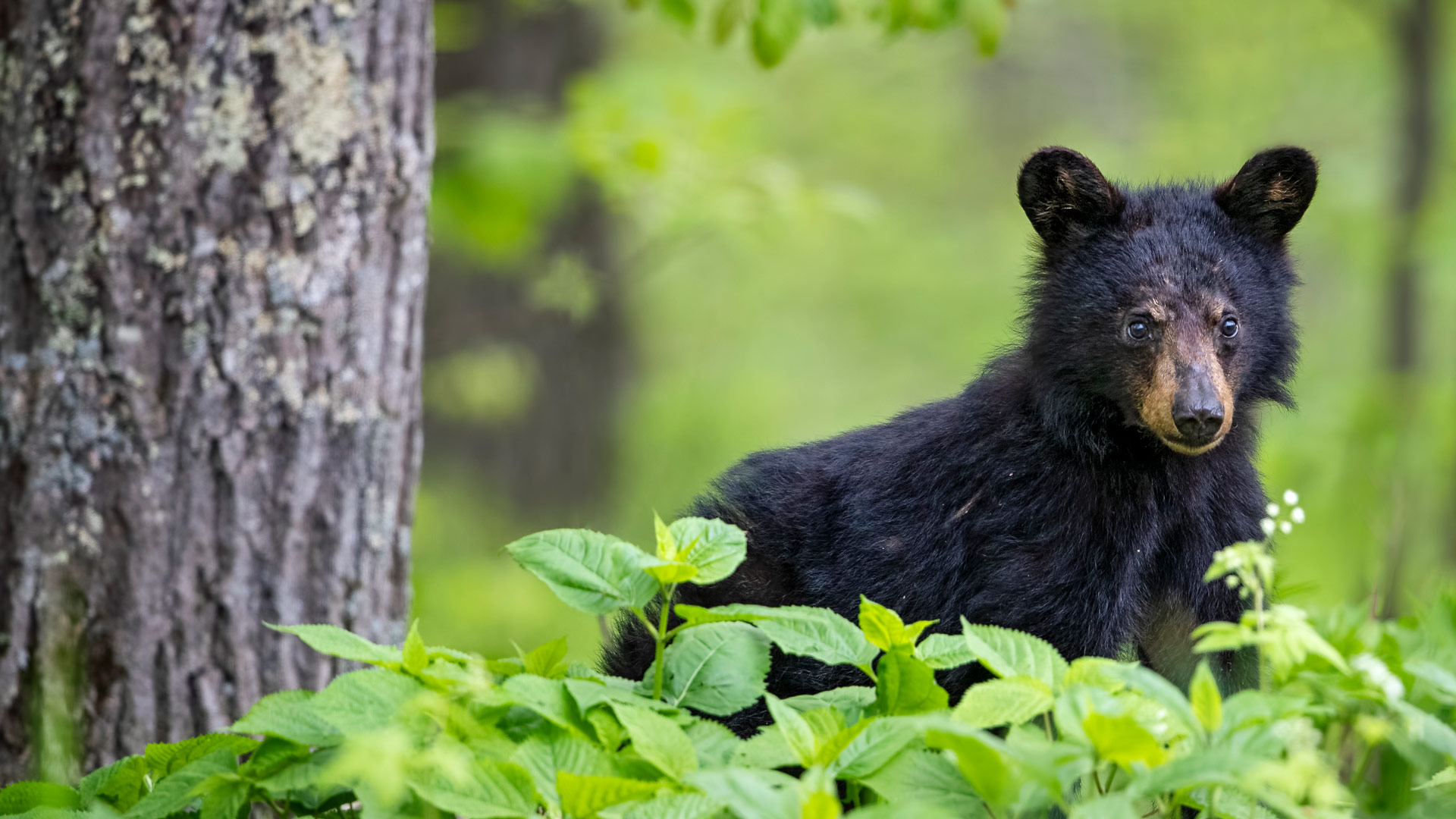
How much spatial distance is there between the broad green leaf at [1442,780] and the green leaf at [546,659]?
1375 millimetres

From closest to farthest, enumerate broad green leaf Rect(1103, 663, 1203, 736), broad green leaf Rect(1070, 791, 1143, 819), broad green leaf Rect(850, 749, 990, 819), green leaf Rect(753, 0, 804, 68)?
broad green leaf Rect(1070, 791, 1143, 819), broad green leaf Rect(1103, 663, 1203, 736), broad green leaf Rect(850, 749, 990, 819), green leaf Rect(753, 0, 804, 68)

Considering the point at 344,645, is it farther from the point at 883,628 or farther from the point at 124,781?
the point at 883,628

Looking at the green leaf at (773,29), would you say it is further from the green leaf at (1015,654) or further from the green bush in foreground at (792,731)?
the green leaf at (1015,654)

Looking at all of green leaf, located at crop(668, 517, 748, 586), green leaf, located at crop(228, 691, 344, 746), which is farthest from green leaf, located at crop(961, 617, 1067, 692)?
green leaf, located at crop(228, 691, 344, 746)

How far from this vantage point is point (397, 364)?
3.21 m

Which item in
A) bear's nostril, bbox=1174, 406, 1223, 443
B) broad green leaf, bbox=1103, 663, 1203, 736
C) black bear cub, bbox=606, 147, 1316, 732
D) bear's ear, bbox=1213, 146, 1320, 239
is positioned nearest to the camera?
broad green leaf, bbox=1103, 663, 1203, 736

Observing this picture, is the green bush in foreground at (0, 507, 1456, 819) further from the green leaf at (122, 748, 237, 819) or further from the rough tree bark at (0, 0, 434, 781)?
the rough tree bark at (0, 0, 434, 781)

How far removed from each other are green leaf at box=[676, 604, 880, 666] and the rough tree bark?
62.6 inches

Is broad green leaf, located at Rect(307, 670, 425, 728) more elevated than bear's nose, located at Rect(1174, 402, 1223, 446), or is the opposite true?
bear's nose, located at Rect(1174, 402, 1223, 446)

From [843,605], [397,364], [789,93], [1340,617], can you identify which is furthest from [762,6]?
[789,93]

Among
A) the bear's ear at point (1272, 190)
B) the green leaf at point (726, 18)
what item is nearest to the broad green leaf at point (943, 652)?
the bear's ear at point (1272, 190)

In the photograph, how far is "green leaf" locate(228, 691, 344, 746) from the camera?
1715 mm

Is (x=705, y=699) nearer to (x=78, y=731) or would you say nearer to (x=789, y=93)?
(x=78, y=731)

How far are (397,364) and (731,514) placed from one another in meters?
1.00
